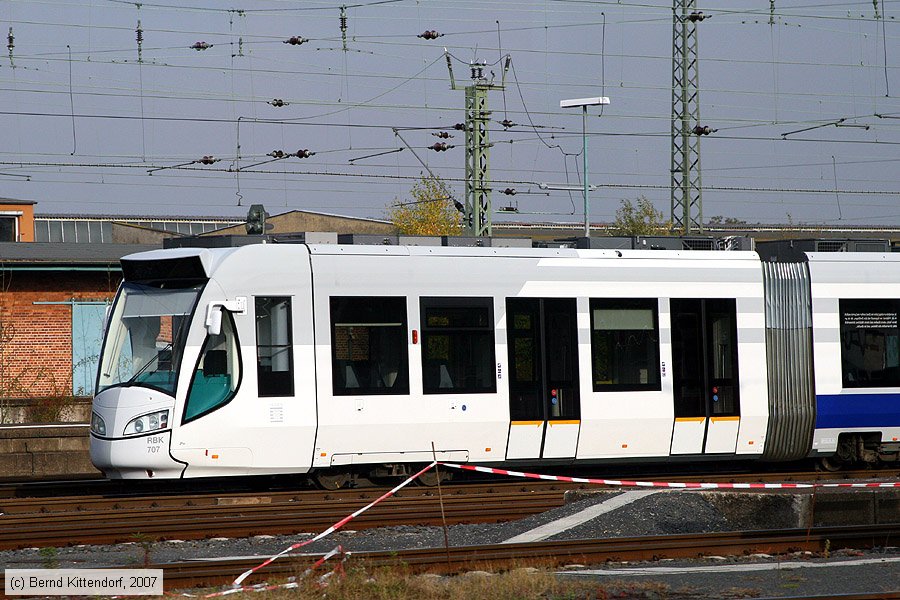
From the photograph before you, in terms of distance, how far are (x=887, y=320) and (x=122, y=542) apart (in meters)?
11.3

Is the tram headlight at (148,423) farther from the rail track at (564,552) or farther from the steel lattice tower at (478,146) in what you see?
the steel lattice tower at (478,146)

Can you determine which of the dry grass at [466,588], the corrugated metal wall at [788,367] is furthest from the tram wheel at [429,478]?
the dry grass at [466,588]

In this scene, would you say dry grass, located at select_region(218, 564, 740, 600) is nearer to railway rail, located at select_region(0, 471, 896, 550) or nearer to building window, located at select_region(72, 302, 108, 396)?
railway rail, located at select_region(0, 471, 896, 550)

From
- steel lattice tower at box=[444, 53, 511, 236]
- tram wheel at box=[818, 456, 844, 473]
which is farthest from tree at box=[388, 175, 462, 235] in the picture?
tram wheel at box=[818, 456, 844, 473]

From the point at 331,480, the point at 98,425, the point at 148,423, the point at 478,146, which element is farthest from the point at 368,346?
the point at 478,146

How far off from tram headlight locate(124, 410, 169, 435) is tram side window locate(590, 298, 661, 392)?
5.66 meters

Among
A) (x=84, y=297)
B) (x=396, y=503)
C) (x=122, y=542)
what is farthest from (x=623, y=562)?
(x=84, y=297)

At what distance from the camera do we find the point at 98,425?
563 inches

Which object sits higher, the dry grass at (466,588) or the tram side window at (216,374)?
the tram side window at (216,374)

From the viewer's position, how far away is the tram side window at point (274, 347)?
1435cm

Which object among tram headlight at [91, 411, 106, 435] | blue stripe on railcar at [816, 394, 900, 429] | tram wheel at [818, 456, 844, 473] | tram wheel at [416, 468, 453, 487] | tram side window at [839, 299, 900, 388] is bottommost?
tram wheel at [818, 456, 844, 473]

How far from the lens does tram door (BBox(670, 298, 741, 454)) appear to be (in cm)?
1616

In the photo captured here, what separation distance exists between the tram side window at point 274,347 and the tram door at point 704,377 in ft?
17.6

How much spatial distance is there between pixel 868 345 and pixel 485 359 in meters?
5.87
